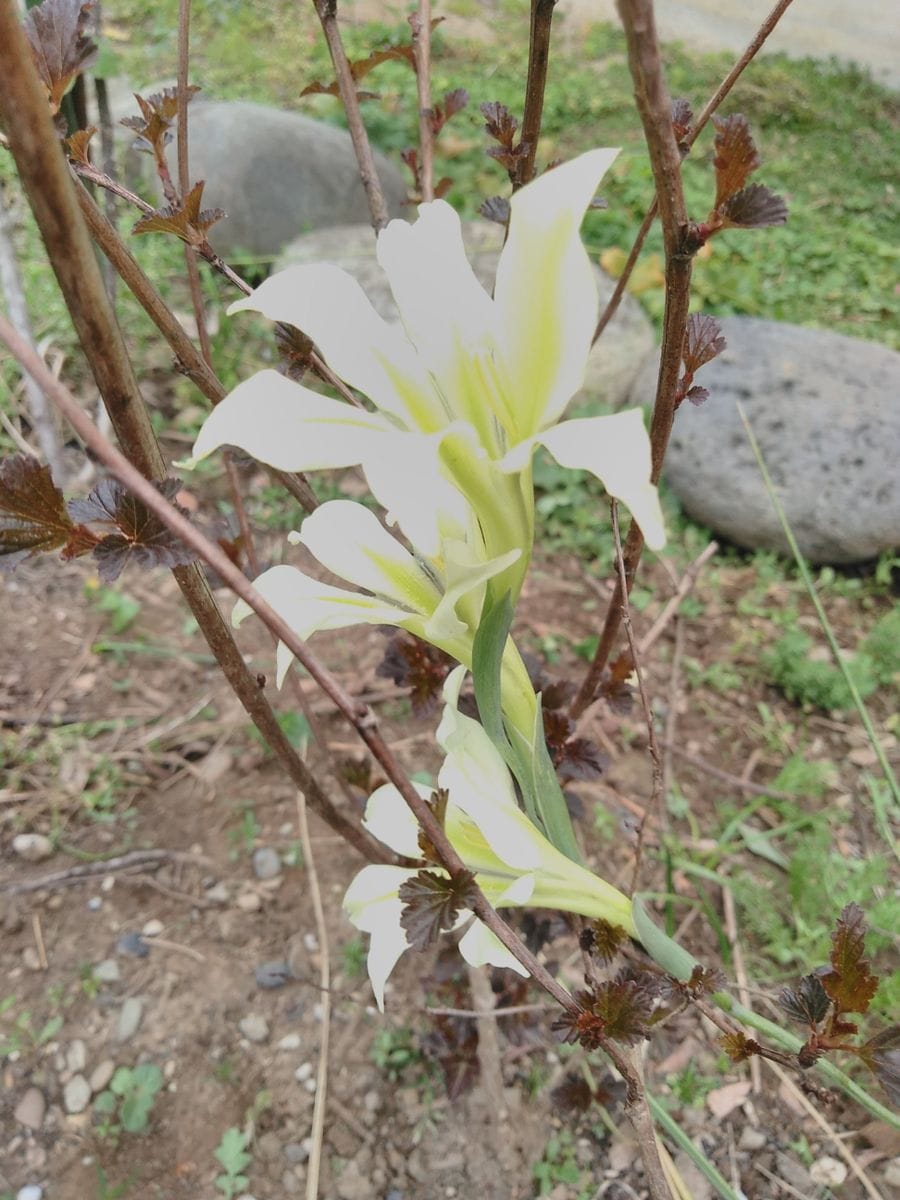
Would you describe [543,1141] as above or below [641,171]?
below

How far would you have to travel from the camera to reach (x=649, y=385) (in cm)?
261

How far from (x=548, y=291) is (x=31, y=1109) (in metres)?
1.24

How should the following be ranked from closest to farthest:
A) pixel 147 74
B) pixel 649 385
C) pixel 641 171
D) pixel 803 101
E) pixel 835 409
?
pixel 835 409
pixel 649 385
pixel 641 171
pixel 147 74
pixel 803 101

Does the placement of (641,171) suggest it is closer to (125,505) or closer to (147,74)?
(147,74)

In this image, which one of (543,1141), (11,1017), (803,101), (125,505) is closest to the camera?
(125,505)

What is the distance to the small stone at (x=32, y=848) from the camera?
1.43m

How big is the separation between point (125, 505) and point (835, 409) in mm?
2357

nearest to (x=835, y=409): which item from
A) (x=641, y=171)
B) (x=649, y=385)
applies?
(x=649, y=385)

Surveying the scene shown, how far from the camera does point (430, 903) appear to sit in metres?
0.52

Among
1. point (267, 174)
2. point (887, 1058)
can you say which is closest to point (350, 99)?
point (887, 1058)

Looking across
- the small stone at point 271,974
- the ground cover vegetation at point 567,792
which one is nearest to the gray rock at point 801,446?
the ground cover vegetation at point 567,792

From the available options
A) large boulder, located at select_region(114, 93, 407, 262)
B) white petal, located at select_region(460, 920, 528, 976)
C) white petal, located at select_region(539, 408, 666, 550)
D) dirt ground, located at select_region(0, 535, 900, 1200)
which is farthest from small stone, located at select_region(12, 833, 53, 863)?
large boulder, located at select_region(114, 93, 407, 262)

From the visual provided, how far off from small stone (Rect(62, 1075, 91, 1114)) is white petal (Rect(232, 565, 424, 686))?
92 centimetres

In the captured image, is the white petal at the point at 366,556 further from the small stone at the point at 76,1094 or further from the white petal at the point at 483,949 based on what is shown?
the small stone at the point at 76,1094
